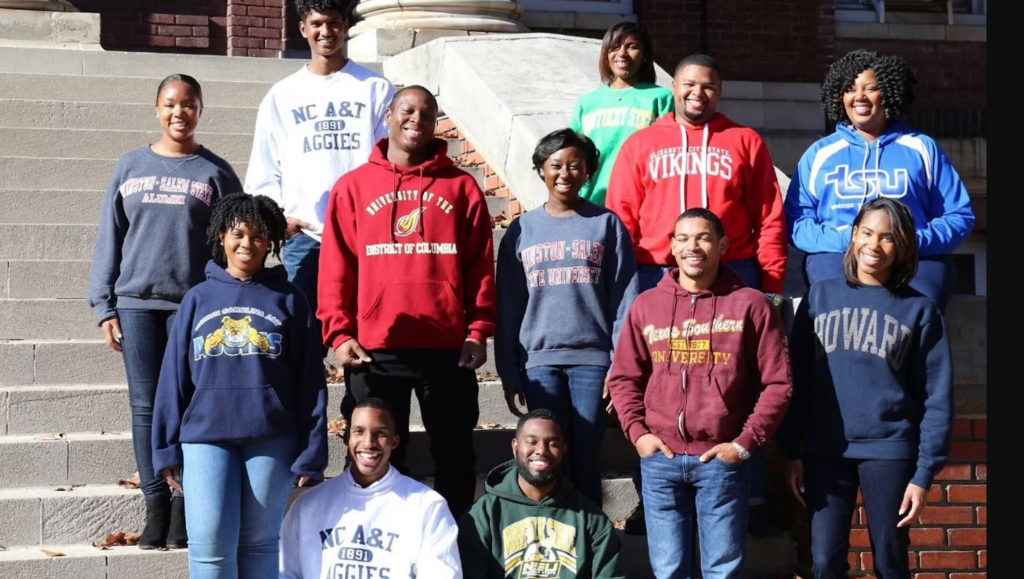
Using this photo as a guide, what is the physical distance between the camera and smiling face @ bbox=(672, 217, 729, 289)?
5828 millimetres

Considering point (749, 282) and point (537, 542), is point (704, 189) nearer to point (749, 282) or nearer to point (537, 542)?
point (749, 282)

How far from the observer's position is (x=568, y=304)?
6.23 meters

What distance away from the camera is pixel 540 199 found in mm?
8594

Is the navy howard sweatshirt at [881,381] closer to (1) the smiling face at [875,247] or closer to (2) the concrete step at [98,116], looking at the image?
(1) the smiling face at [875,247]

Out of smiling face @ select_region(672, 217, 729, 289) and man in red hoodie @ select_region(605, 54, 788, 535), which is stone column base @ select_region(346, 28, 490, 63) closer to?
man in red hoodie @ select_region(605, 54, 788, 535)

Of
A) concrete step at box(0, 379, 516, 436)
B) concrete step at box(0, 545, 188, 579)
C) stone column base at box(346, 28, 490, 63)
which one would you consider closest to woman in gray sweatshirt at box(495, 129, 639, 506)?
concrete step at box(0, 545, 188, 579)

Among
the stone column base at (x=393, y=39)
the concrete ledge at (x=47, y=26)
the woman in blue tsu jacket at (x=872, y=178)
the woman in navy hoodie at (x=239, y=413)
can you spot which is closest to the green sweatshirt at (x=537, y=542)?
the woman in navy hoodie at (x=239, y=413)

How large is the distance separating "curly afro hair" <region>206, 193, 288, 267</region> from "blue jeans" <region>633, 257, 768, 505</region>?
1509mm


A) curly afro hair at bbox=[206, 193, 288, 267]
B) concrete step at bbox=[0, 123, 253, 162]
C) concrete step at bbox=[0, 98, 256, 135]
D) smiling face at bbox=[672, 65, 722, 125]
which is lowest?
curly afro hair at bbox=[206, 193, 288, 267]

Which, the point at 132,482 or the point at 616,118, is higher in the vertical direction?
the point at 616,118

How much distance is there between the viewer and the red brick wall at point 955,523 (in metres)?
6.90

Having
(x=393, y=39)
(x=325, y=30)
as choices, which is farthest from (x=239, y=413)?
(x=393, y=39)

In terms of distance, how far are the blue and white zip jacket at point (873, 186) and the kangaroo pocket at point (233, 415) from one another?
2.36 meters

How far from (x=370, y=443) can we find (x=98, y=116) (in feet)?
15.6
